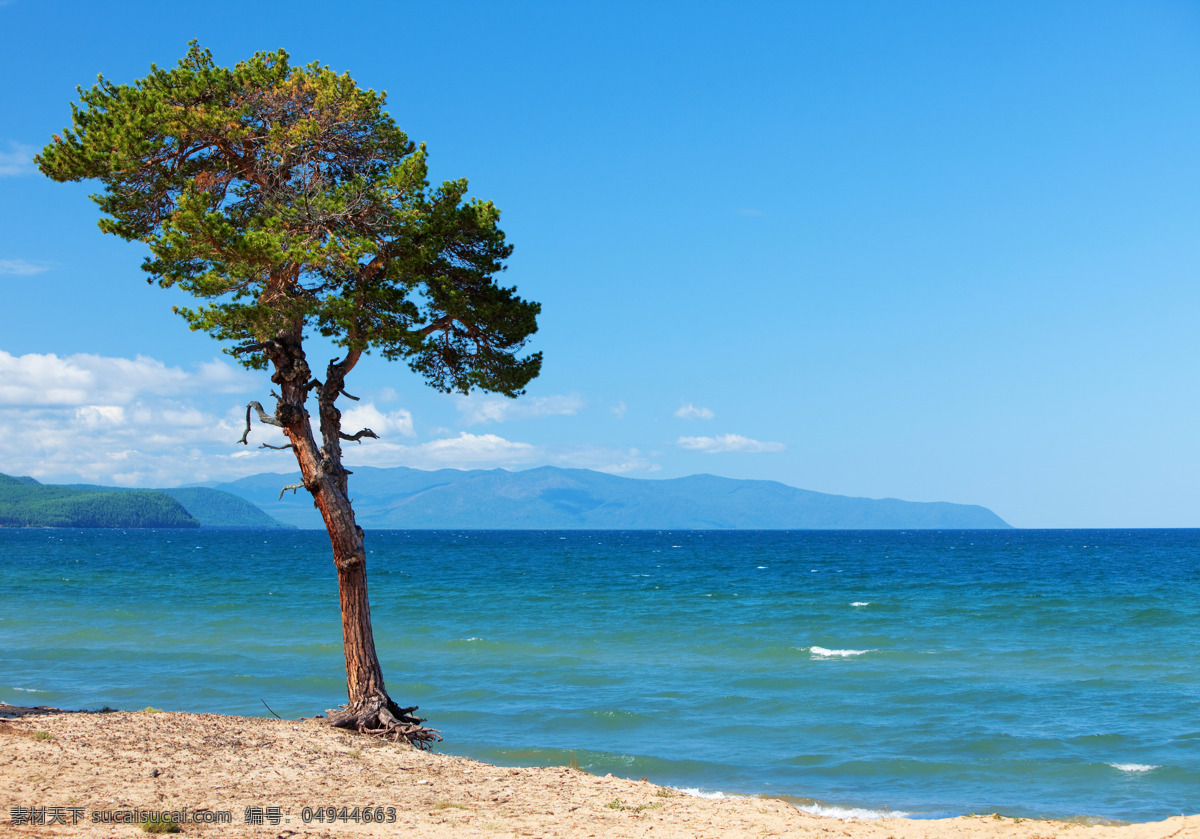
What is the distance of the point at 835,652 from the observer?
24.5m

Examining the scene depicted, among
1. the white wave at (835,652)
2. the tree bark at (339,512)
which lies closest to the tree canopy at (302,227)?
the tree bark at (339,512)

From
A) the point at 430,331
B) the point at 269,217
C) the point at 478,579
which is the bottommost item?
the point at 478,579

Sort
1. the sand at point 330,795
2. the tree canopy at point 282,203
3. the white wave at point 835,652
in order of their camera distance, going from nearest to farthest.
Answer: the sand at point 330,795
the tree canopy at point 282,203
the white wave at point 835,652

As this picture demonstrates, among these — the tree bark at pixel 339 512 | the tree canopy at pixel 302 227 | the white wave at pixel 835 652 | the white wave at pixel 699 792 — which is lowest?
the white wave at pixel 835 652

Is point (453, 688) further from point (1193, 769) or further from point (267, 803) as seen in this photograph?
point (1193, 769)

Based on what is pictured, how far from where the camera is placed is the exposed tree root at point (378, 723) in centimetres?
1222

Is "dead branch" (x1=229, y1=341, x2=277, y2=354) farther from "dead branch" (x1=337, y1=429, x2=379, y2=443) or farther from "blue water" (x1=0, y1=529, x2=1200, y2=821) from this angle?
"blue water" (x1=0, y1=529, x2=1200, y2=821)

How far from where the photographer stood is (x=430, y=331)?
12734mm

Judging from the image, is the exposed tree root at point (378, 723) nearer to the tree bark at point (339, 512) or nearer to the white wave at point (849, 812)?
the tree bark at point (339, 512)

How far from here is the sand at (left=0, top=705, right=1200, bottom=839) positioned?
7953 mm

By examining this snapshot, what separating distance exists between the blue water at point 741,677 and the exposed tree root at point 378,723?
6.23 ft

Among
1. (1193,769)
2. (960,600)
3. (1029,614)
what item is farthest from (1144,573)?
(1193,769)

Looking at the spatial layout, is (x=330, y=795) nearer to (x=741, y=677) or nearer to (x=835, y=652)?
(x=741, y=677)

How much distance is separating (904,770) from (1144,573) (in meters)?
59.3
